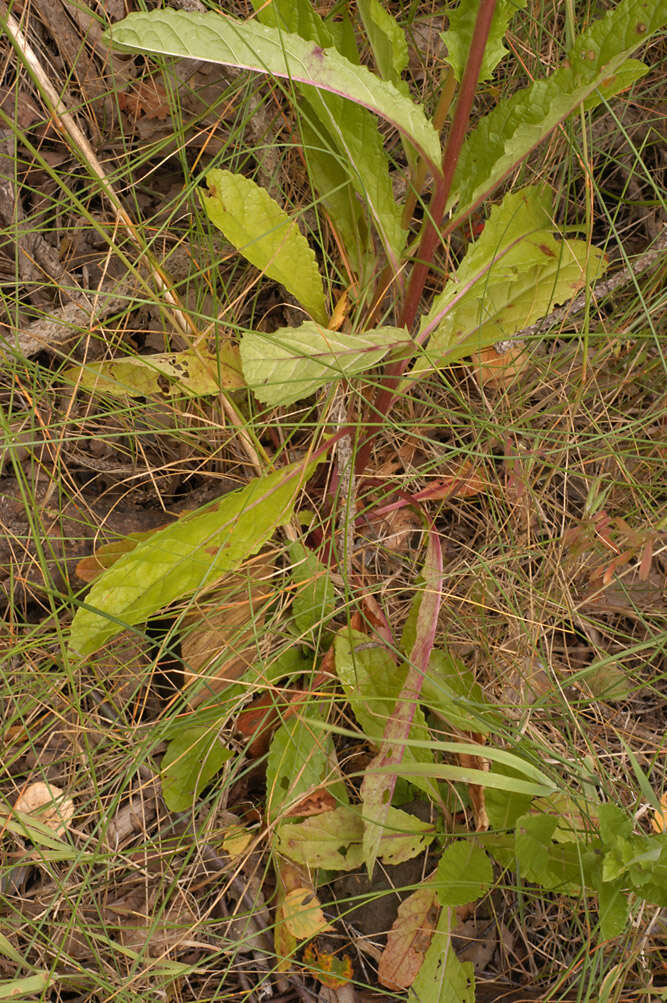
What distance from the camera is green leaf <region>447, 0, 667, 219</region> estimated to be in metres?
1.19

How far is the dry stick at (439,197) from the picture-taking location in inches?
46.8

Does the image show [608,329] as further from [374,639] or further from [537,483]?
[374,639]

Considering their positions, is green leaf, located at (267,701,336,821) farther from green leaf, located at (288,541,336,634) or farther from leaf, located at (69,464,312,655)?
leaf, located at (69,464,312,655)

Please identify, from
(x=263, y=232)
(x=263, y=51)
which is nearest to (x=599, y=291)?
(x=263, y=232)

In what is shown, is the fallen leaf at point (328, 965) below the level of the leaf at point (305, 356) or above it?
below

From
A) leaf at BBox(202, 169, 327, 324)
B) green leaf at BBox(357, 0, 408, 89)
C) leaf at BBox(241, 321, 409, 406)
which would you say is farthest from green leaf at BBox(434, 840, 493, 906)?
green leaf at BBox(357, 0, 408, 89)

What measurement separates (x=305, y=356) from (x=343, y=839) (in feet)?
3.03

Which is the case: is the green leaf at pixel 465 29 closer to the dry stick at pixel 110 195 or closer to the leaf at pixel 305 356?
the leaf at pixel 305 356

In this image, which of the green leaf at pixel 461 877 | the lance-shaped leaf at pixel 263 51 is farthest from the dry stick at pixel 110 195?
the green leaf at pixel 461 877

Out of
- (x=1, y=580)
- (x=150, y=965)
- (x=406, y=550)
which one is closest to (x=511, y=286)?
(x=406, y=550)

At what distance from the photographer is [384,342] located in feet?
4.25

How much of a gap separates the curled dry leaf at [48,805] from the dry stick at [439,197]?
0.90 m

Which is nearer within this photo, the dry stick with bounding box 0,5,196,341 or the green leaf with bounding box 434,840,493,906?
the green leaf with bounding box 434,840,493,906

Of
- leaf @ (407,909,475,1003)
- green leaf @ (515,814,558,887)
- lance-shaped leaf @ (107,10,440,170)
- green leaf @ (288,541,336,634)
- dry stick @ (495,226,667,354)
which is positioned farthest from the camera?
dry stick @ (495,226,667,354)
